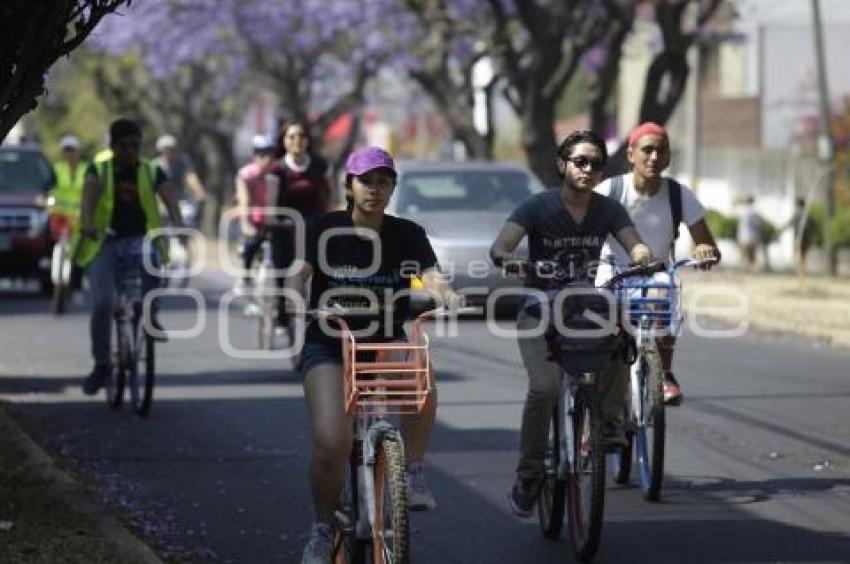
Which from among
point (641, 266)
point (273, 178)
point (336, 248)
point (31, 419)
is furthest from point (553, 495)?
point (273, 178)

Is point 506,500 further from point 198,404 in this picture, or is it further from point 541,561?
point 198,404

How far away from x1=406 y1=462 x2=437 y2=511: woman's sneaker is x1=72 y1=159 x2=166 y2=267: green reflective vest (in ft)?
21.2

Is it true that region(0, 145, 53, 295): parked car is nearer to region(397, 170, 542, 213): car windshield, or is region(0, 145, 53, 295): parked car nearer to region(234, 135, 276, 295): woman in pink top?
region(397, 170, 542, 213): car windshield

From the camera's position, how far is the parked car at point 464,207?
21.6 meters

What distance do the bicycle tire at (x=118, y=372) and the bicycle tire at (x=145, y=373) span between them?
9 cm

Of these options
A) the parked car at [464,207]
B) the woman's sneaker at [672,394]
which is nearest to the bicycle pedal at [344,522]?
the woman's sneaker at [672,394]

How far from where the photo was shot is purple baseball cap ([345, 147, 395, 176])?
26.0 ft

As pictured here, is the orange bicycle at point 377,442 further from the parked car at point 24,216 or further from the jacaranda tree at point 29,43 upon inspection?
the parked car at point 24,216

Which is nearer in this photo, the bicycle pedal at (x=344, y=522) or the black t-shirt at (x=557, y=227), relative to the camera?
the bicycle pedal at (x=344, y=522)

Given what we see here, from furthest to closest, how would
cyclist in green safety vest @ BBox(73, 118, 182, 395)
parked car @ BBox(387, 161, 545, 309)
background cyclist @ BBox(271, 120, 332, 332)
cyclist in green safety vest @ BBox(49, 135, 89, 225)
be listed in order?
cyclist in green safety vest @ BBox(49, 135, 89, 225)
parked car @ BBox(387, 161, 545, 309)
background cyclist @ BBox(271, 120, 332, 332)
cyclist in green safety vest @ BBox(73, 118, 182, 395)

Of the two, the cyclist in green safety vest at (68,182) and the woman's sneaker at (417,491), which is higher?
→ the cyclist in green safety vest at (68,182)

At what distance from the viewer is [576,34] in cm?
3484

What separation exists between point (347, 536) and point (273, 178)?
9.21 meters

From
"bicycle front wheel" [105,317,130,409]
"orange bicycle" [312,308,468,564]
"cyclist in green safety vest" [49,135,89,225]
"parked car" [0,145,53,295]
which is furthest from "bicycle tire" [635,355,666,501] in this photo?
"parked car" [0,145,53,295]
